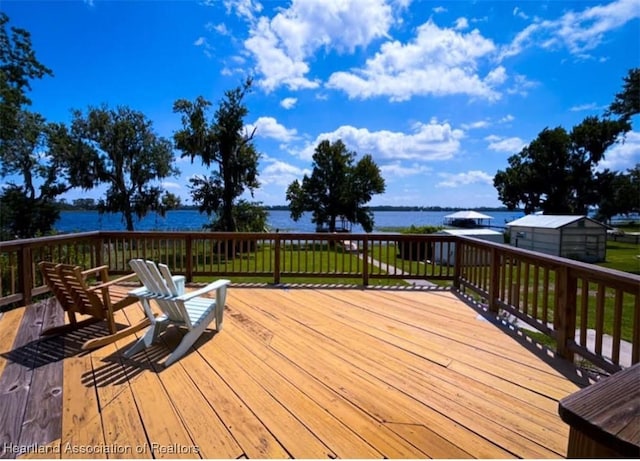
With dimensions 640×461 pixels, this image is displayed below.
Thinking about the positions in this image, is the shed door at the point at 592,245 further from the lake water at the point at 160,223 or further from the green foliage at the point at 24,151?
the green foliage at the point at 24,151

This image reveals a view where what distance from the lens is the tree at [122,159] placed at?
55.4ft

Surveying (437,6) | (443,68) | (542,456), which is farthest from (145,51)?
(542,456)

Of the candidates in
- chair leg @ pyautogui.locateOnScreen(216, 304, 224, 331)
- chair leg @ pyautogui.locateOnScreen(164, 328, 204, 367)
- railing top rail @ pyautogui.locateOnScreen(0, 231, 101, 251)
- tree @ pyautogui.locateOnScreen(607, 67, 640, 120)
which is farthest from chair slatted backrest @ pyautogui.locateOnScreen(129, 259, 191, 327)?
tree @ pyautogui.locateOnScreen(607, 67, 640, 120)

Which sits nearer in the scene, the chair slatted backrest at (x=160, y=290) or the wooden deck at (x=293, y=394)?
the wooden deck at (x=293, y=394)

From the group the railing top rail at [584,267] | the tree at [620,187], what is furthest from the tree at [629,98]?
the tree at [620,187]

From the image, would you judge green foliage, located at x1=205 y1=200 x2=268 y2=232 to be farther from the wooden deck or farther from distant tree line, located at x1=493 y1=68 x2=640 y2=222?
distant tree line, located at x1=493 y1=68 x2=640 y2=222

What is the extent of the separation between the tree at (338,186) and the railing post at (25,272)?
56.2 ft

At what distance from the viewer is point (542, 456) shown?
1.69 metres

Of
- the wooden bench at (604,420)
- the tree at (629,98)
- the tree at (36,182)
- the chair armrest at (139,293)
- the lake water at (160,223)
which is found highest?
the tree at (629,98)

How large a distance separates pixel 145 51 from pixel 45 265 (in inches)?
193

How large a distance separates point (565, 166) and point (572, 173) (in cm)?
74

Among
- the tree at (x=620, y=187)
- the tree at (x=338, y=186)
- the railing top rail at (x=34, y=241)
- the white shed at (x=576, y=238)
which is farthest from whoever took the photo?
the tree at (x=620, y=187)

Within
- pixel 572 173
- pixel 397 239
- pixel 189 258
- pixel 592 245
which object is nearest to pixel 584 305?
pixel 397 239

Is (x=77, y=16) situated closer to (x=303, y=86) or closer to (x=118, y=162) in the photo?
(x=303, y=86)
